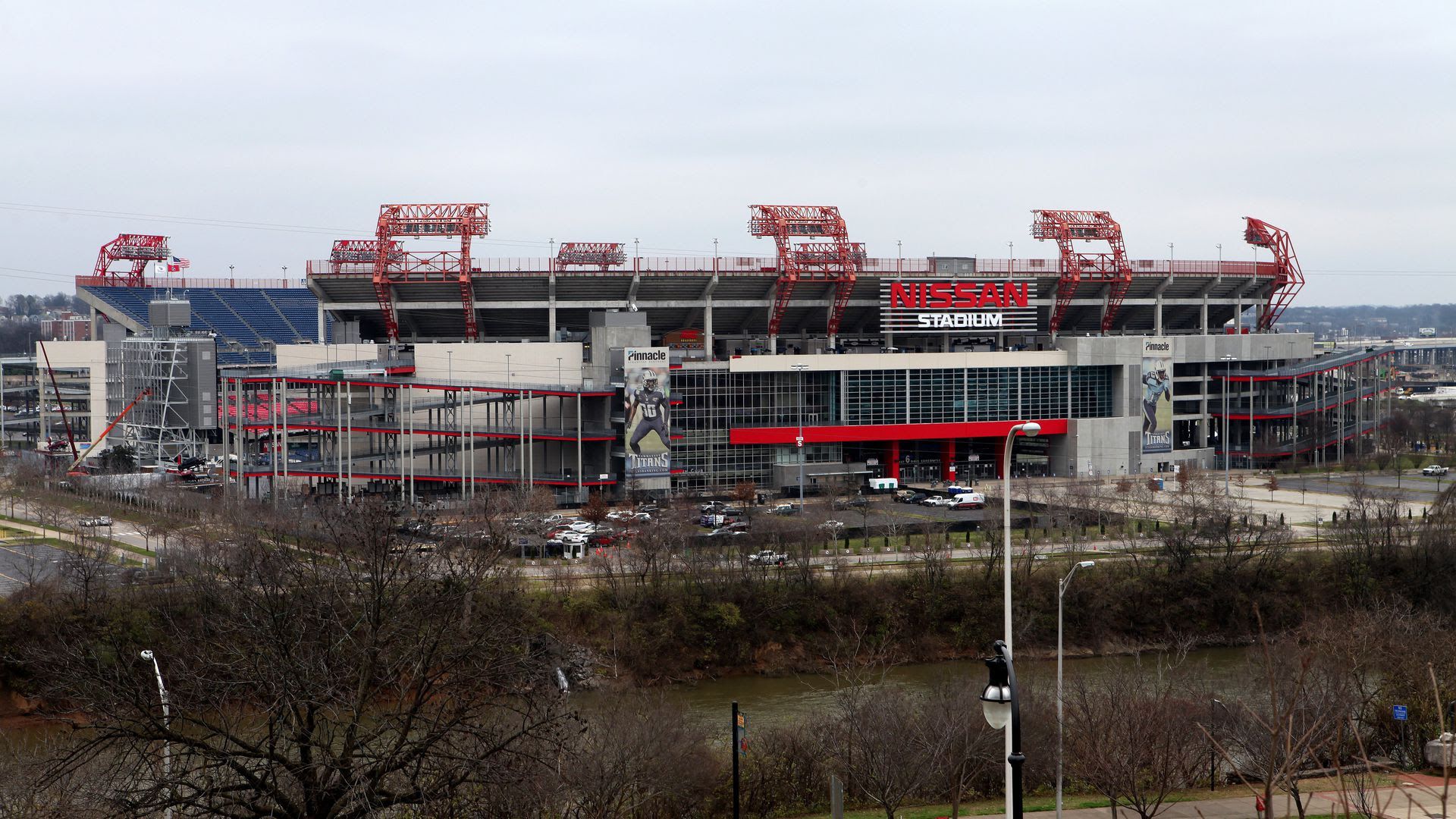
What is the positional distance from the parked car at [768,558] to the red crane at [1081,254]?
3242cm

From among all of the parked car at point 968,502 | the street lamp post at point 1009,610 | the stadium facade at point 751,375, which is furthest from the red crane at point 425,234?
the street lamp post at point 1009,610

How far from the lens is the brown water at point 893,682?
35969 mm

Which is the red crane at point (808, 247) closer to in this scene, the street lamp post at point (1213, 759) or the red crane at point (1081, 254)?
the red crane at point (1081, 254)

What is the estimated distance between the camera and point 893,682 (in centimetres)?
3900

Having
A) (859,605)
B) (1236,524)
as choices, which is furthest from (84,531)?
(1236,524)

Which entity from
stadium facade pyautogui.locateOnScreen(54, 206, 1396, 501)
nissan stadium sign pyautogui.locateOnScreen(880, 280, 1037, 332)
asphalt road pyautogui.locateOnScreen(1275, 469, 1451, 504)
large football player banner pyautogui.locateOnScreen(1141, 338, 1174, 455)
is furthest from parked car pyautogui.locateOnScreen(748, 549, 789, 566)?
large football player banner pyautogui.locateOnScreen(1141, 338, 1174, 455)

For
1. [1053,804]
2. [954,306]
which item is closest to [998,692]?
[1053,804]

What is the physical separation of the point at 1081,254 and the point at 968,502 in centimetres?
1985

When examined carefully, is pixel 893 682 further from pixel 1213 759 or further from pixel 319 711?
pixel 319 711

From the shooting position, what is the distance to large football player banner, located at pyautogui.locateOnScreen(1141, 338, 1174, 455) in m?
71.1

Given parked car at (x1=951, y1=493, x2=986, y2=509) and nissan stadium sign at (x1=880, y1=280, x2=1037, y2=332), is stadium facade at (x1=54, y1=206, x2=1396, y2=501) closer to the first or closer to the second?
nissan stadium sign at (x1=880, y1=280, x2=1037, y2=332)

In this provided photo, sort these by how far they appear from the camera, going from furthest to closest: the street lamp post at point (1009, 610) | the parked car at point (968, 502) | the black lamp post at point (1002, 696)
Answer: the parked car at point (968, 502) < the street lamp post at point (1009, 610) < the black lamp post at point (1002, 696)

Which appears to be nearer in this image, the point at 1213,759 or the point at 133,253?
the point at 1213,759

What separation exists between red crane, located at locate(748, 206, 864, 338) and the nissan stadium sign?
2468mm
